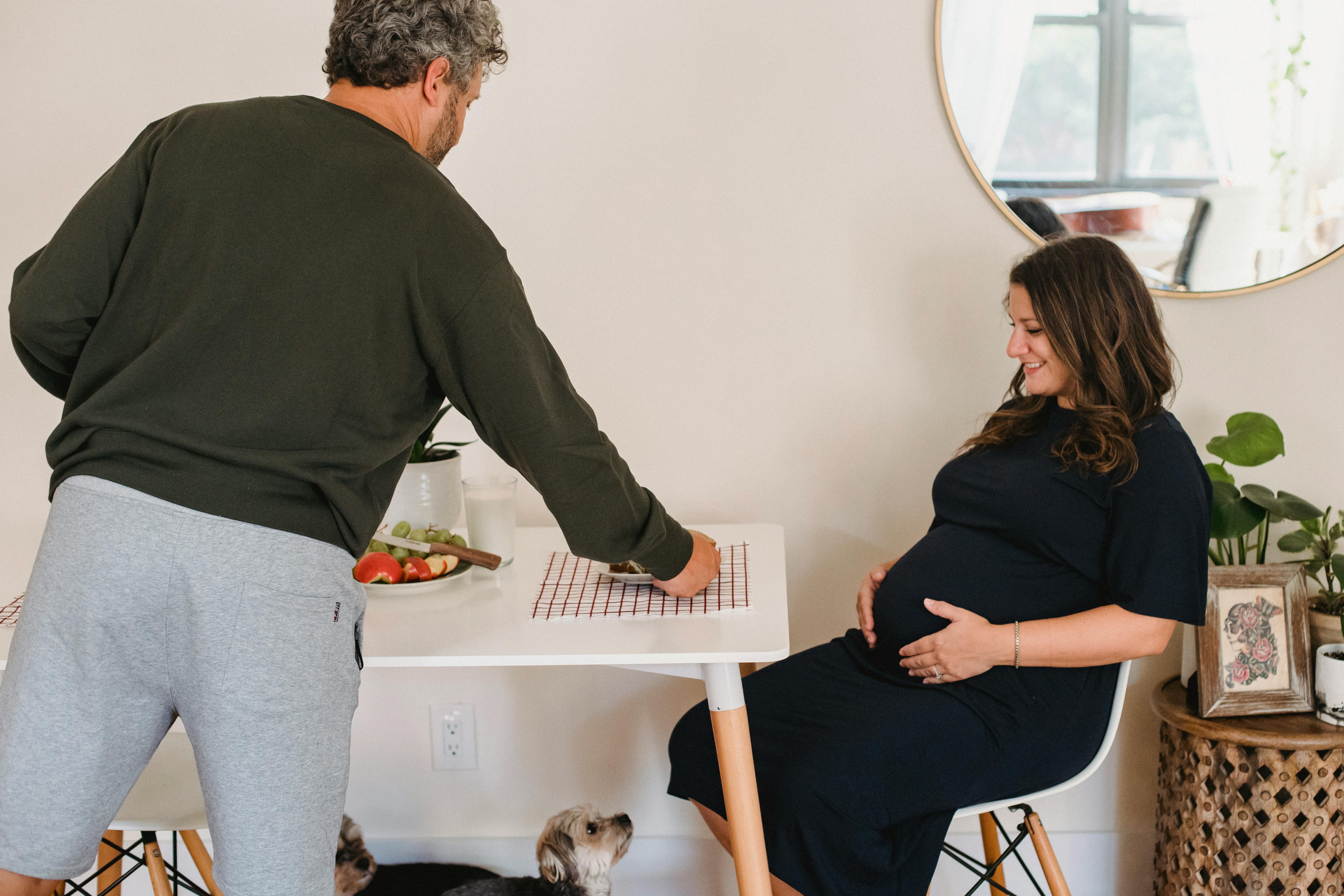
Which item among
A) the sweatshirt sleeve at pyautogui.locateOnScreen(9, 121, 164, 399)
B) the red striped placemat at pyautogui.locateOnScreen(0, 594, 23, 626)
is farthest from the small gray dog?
the sweatshirt sleeve at pyautogui.locateOnScreen(9, 121, 164, 399)

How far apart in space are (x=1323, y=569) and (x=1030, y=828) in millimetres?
750

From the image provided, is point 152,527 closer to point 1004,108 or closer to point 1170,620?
point 1170,620

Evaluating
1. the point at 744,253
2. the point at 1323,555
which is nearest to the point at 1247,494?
the point at 1323,555

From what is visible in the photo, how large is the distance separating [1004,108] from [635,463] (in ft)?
3.07

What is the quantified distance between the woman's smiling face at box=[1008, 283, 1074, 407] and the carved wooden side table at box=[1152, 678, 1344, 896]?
2.00ft

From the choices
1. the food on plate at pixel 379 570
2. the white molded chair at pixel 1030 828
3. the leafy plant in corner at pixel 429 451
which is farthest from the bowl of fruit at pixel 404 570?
the white molded chair at pixel 1030 828

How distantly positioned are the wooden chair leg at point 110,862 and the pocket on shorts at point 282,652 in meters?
0.73

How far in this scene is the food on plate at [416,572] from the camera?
145 cm

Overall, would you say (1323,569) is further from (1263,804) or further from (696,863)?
(696,863)

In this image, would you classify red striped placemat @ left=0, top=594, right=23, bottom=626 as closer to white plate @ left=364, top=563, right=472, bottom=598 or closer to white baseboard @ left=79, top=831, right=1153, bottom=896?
white plate @ left=364, top=563, right=472, bottom=598

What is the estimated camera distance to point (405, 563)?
147cm

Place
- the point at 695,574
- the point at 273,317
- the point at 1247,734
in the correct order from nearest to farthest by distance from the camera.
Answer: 1. the point at 273,317
2. the point at 695,574
3. the point at 1247,734

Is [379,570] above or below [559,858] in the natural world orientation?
above

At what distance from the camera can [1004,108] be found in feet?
5.98
